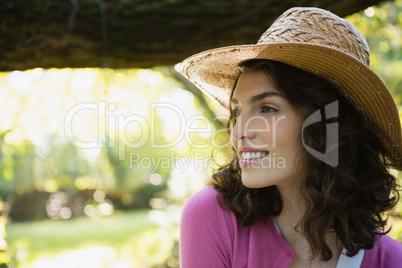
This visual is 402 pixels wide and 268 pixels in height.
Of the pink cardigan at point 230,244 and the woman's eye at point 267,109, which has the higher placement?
the woman's eye at point 267,109

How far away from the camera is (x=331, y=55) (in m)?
1.72

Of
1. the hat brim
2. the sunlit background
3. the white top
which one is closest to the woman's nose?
the hat brim

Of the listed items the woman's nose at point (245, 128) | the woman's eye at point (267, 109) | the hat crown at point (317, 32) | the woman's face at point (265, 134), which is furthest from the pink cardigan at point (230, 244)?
the hat crown at point (317, 32)

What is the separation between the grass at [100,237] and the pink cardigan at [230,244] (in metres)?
4.13

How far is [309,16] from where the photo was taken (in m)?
1.83

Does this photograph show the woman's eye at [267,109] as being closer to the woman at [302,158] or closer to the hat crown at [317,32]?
the woman at [302,158]

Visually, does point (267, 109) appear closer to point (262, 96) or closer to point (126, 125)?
point (262, 96)

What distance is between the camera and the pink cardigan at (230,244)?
1.96 meters

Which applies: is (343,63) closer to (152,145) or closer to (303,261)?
(303,261)

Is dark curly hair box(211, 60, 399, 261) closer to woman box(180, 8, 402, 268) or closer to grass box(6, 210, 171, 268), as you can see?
woman box(180, 8, 402, 268)

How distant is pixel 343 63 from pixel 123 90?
177 inches

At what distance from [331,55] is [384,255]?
97cm

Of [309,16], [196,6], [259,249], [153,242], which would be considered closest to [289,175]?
[259,249]

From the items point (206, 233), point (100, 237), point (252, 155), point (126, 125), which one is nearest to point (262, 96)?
point (252, 155)
